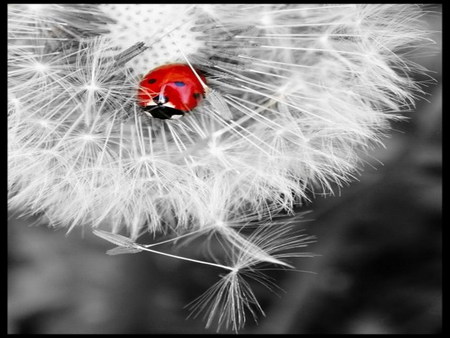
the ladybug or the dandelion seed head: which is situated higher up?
the dandelion seed head

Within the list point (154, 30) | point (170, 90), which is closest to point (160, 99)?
point (170, 90)

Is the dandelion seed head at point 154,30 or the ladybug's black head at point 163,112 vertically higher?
the dandelion seed head at point 154,30

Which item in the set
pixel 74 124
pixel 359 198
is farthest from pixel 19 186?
pixel 359 198

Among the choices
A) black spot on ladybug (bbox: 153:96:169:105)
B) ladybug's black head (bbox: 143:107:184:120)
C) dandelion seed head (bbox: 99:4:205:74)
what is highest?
dandelion seed head (bbox: 99:4:205:74)

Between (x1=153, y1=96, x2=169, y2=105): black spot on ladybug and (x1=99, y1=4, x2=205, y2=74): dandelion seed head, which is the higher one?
(x1=99, y1=4, x2=205, y2=74): dandelion seed head

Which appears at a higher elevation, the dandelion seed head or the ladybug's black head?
the dandelion seed head

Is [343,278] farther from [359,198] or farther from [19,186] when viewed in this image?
[19,186]
